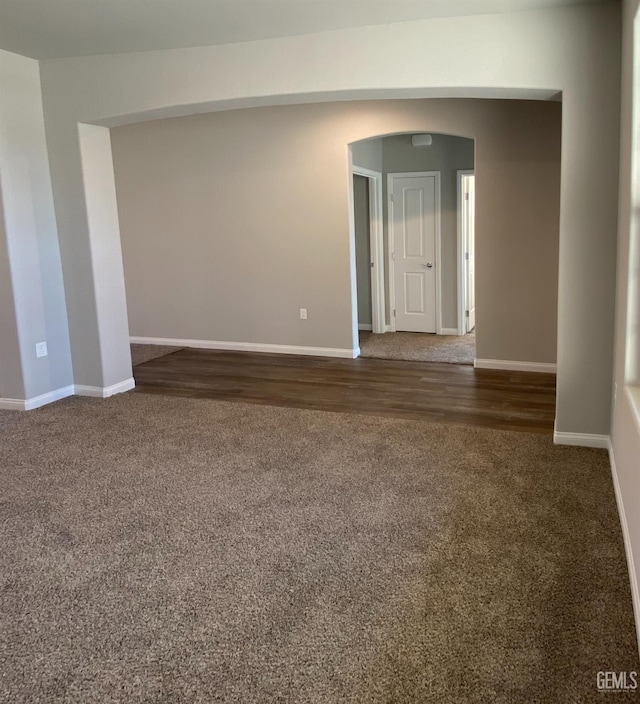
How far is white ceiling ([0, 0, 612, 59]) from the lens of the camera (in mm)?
3510

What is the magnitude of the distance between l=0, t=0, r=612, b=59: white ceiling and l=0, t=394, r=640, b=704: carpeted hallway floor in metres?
2.59

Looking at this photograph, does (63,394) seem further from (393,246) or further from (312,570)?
(393,246)

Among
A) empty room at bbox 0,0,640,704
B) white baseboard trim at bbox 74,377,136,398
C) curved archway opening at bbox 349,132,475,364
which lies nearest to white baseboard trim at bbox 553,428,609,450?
empty room at bbox 0,0,640,704

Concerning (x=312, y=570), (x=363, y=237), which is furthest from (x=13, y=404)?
(x=363, y=237)

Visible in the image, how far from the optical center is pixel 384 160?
771 centimetres

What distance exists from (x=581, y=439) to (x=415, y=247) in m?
4.34

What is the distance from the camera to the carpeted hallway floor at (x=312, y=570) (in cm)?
197

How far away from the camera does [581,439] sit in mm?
3871

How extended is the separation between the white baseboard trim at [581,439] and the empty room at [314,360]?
0.07ft

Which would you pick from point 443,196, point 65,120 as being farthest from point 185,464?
point 443,196

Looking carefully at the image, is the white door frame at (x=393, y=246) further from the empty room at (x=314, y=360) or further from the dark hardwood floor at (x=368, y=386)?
the dark hardwood floor at (x=368, y=386)

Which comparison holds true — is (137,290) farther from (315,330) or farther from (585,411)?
(585,411)

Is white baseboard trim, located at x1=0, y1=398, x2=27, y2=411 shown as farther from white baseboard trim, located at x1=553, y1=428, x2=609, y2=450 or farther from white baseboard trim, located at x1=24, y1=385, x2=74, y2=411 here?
white baseboard trim, located at x1=553, y1=428, x2=609, y2=450

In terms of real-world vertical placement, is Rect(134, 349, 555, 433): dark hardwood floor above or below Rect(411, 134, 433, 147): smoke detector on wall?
below
